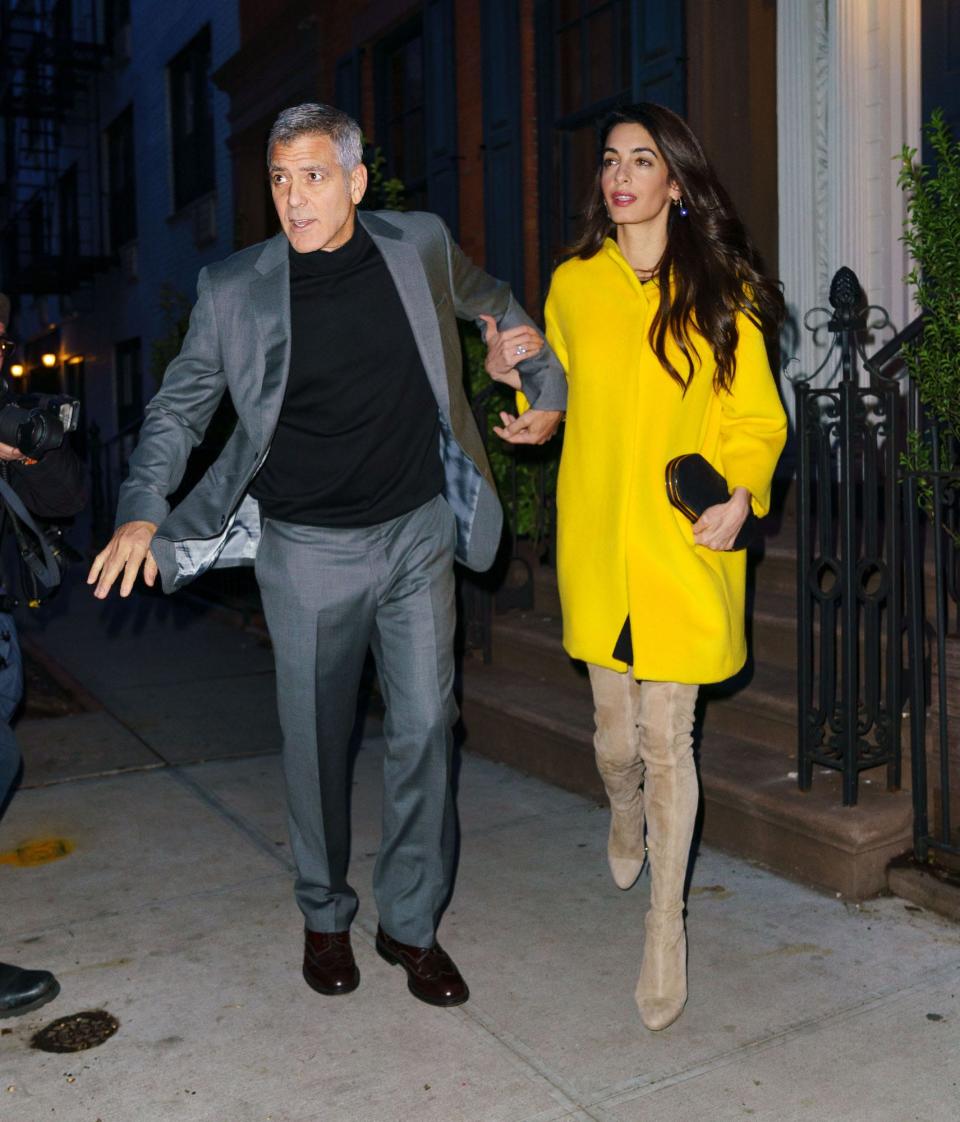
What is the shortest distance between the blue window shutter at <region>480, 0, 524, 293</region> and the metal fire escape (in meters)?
12.4

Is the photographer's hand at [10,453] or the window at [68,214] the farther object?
the window at [68,214]

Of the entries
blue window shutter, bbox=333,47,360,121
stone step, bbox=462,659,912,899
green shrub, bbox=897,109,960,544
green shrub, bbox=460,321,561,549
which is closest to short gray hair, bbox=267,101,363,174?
green shrub, bbox=897,109,960,544

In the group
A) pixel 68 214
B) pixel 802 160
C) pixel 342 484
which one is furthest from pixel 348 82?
pixel 68 214

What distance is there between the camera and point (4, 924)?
13.1 ft

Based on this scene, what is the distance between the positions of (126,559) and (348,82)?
31.4 ft

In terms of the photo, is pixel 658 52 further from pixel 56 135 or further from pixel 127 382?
pixel 56 135

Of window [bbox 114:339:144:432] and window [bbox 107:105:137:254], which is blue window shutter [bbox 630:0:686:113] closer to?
window [bbox 107:105:137:254]

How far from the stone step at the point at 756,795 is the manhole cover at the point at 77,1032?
2.14m

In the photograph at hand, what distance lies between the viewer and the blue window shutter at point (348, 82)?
37.1 feet

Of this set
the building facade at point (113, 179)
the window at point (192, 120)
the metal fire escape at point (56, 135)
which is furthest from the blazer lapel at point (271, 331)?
the metal fire escape at point (56, 135)

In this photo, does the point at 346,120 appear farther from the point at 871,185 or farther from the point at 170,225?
the point at 170,225

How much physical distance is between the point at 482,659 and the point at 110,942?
2.95 m

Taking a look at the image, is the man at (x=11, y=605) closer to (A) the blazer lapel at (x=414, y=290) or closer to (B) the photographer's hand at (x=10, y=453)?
(B) the photographer's hand at (x=10, y=453)

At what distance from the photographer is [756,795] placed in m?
4.25
